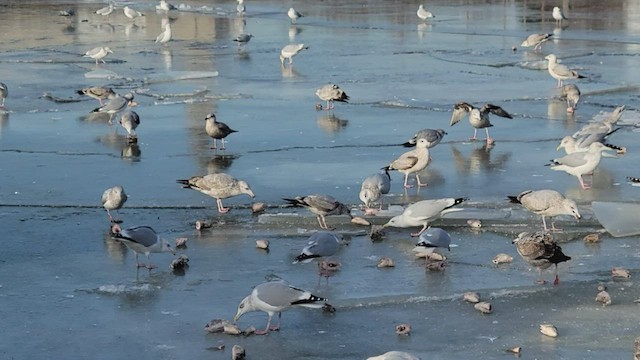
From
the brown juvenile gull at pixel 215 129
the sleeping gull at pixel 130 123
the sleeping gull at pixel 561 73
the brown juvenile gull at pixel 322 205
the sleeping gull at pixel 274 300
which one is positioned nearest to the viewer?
the sleeping gull at pixel 274 300

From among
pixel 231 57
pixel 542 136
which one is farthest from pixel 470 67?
pixel 542 136

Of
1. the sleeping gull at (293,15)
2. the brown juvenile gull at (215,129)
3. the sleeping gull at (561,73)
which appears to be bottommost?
the brown juvenile gull at (215,129)

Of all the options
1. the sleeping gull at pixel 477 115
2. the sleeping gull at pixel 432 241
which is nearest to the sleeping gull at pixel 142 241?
the sleeping gull at pixel 432 241

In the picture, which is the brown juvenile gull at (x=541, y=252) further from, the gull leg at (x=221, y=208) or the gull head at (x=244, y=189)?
the gull leg at (x=221, y=208)

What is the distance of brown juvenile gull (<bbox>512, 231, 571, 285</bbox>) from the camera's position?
8461mm

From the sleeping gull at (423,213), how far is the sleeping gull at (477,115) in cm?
424

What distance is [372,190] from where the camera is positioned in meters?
10.5

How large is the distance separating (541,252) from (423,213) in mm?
1454

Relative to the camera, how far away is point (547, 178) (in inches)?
469

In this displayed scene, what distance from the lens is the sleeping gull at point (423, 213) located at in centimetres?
973

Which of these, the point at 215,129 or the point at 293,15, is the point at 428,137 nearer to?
the point at 215,129

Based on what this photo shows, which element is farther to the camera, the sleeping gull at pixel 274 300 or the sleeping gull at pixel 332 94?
the sleeping gull at pixel 332 94

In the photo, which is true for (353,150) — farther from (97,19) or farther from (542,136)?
(97,19)

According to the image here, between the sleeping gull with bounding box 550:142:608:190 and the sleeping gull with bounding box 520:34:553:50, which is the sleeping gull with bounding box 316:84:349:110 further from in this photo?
the sleeping gull with bounding box 520:34:553:50
